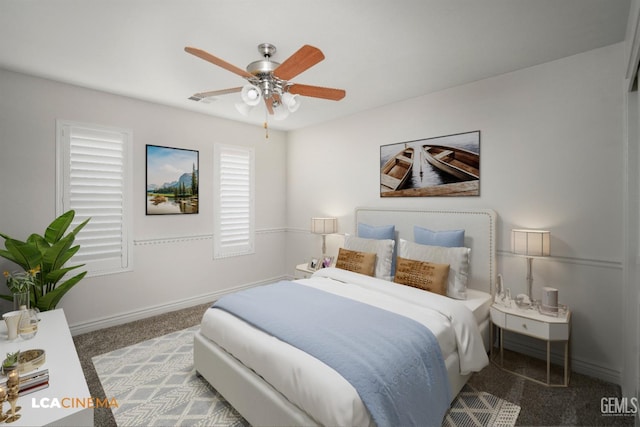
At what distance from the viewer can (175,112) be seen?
3941mm

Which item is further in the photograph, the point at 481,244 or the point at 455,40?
the point at 481,244

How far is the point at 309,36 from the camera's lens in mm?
2236

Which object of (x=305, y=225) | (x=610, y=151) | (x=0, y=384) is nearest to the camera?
(x=0, y=384)

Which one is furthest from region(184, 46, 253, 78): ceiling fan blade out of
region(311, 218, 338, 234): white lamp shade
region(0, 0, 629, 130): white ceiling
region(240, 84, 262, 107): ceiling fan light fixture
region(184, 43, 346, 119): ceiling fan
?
region(311, 218, 338, 234): white lamp shade

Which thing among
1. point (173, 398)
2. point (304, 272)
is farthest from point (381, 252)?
point (173, 398)

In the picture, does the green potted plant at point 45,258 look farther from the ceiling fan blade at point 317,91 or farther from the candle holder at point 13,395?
the ceiling fan blade at point 317,91

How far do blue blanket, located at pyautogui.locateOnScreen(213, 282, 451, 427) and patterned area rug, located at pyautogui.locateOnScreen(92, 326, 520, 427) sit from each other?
47 cm

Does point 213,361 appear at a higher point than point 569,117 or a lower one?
lower

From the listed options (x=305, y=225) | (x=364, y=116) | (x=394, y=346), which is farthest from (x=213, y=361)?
(x=364, y=116)

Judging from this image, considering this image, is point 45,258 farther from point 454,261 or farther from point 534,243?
point 534,243

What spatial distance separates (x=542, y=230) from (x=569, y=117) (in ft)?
3.26

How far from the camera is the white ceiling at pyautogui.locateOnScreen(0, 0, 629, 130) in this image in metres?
1.94

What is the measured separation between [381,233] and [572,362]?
2.05 meters

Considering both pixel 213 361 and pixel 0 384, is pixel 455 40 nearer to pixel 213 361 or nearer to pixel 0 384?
pixel 213 361
